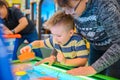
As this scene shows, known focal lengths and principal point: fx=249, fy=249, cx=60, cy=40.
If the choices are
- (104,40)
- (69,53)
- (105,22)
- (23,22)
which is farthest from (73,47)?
(23,22)

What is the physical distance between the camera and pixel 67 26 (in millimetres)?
963

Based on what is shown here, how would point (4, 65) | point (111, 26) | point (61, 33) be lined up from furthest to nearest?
point (61, 33)
point (111, 26)
point (4, 65)

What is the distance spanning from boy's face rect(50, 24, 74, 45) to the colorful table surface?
0.32 ft

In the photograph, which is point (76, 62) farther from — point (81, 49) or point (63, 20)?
point (63, 20)

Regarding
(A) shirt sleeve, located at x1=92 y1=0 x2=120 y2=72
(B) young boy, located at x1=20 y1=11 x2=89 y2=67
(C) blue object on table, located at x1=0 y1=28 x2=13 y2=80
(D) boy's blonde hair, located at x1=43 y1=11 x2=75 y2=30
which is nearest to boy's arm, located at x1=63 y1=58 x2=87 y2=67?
(B) young boy, located at x1=20 y1=11 x2=89 y2=67

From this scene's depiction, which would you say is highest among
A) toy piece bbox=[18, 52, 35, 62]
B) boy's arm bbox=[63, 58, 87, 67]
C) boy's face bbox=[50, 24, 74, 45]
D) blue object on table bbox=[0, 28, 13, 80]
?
blue object on table bbox=[0, 28, 13, 80]

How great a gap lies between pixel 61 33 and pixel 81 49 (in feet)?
0.32

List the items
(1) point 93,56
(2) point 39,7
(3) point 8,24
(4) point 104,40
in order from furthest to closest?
(2) point 39,7 → (3) point 8,24 → (1) point 93,56 → (4) point 104,40

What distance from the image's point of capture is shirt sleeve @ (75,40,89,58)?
0.94 metres

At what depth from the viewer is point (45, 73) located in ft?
2.75

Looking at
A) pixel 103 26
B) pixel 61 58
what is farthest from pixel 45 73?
pixel 103 26

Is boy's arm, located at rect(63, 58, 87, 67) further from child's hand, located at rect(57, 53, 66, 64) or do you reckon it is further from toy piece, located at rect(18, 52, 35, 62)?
toy piece, located at rect(18, 52, 35, 62)

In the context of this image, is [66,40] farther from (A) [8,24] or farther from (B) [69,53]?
(A) [8,24]

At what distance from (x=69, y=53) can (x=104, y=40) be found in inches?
8.0
